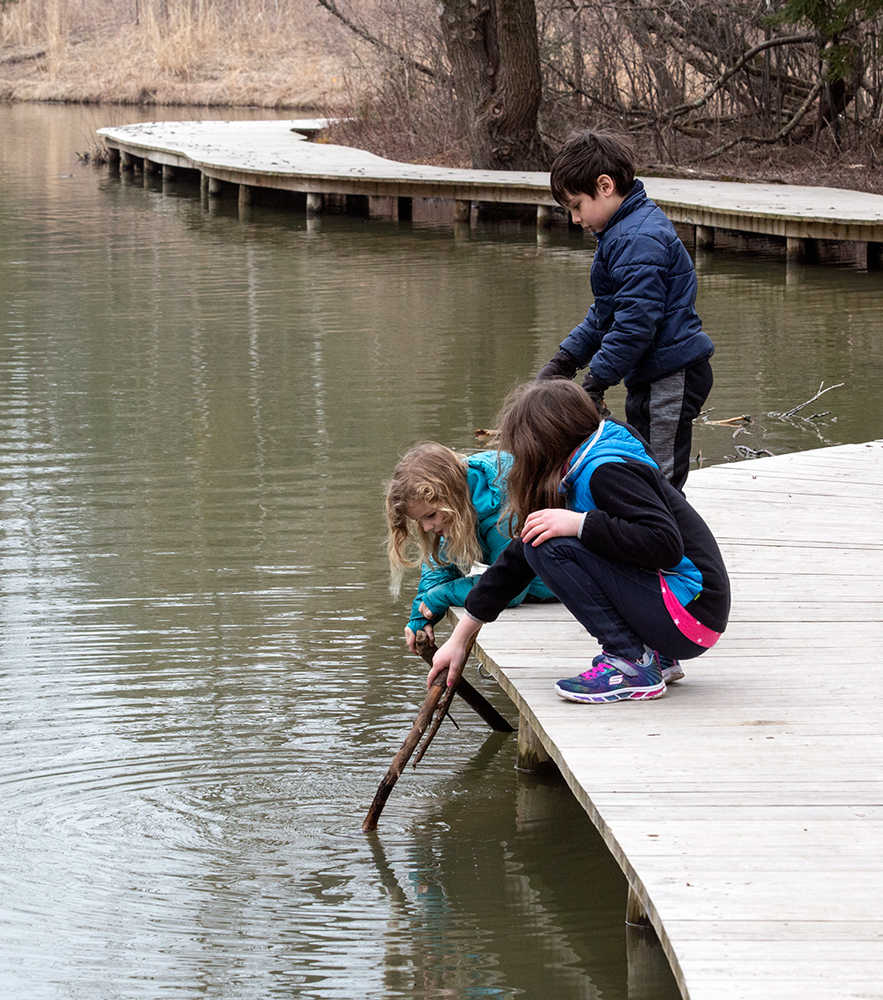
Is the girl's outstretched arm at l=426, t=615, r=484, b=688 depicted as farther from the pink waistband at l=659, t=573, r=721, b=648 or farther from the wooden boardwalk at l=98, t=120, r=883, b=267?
the wooden boardwalk at l=98, t=120, r=883, b=267

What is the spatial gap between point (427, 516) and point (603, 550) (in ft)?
1.71

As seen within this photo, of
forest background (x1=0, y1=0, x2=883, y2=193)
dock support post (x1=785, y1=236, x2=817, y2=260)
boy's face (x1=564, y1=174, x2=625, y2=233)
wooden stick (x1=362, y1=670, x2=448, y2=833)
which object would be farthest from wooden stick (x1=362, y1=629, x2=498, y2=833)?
forest background (x1=0, y1=0, x2=883, y2=193)

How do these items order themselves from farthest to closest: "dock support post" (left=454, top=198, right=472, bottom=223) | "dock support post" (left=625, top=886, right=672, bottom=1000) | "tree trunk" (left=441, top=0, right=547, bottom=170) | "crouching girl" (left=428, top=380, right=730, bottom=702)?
"tree trunk" (left=441, top=0, right=547, bottom=170) → "dock support post" (left=454, top=198, right=472, bottom=223) → "crouching girl" (left=428, top=380, right=730, bottom=702) → "dock support post" (left=625, top=886, right=672, bottom=1000)

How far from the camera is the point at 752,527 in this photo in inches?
188

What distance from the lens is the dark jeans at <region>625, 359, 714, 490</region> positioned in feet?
13.4

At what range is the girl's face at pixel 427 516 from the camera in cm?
335

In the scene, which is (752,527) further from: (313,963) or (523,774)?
(313,963)

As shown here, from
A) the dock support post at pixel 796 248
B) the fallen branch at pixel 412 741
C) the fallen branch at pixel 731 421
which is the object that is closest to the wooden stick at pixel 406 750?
the fallen branch at pixel 412 741

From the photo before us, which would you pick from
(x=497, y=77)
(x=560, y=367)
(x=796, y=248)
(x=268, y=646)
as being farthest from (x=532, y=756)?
(x=497, y=77)

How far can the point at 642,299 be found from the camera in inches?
155

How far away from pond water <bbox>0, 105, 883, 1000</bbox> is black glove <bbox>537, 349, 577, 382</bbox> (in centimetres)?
104

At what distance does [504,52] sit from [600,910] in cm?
1469

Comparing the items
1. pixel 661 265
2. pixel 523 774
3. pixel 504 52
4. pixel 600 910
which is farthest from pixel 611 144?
pixel 504 52

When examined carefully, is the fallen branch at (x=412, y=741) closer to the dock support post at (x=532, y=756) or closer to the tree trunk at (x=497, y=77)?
the dock support post at (x=532, y=756)
